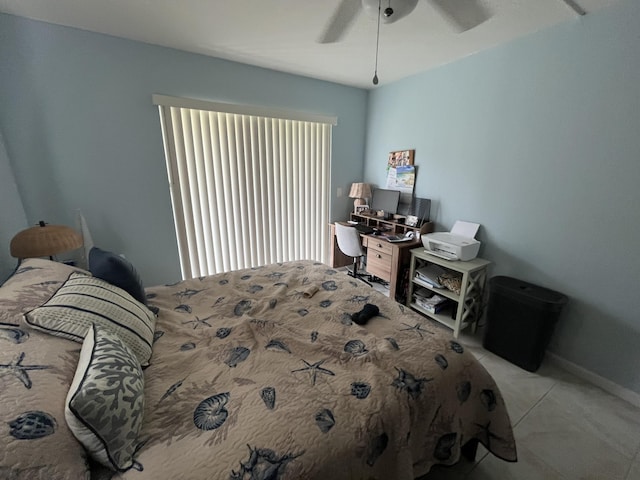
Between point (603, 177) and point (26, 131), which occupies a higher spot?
point (26, 131)

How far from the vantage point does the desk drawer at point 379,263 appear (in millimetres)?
2709

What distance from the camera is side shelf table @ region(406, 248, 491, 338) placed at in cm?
214

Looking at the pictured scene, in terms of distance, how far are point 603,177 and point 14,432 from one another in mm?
2856

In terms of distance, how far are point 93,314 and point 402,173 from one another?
9.56 ft

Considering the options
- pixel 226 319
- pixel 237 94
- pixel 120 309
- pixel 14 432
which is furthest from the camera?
pixel 237 94

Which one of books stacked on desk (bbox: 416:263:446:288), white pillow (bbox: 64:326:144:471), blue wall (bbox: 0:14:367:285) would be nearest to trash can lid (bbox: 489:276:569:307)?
books stacked on desk (bbox: 416:263:446:288)

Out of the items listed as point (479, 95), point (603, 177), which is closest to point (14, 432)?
point (603, 177)

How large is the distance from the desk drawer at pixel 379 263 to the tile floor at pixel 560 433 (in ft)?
3.85

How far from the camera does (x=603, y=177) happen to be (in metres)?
1.65

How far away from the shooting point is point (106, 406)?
0.72 m

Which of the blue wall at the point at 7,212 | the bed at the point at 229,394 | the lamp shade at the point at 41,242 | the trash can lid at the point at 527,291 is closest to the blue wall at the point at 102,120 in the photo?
the blue wall at the point at 7,212

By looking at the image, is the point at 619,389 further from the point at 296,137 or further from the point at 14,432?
the point at 296,137

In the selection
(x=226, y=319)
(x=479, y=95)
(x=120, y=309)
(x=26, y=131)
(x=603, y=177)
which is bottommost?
(x=226, y=319)

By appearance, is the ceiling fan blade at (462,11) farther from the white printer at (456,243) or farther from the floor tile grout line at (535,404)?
the floor tile grout line at (535,404)
